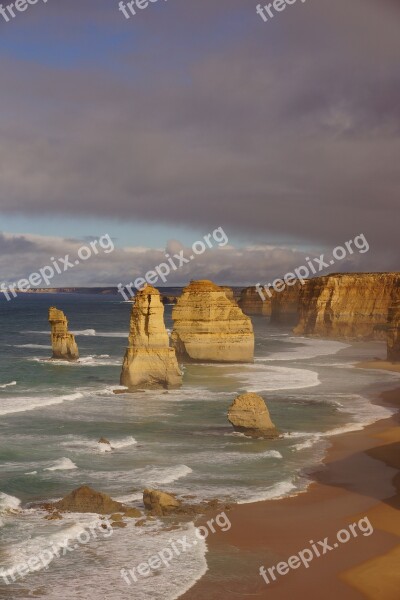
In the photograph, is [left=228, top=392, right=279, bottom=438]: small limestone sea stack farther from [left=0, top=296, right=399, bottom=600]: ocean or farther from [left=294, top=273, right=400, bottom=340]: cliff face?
[left=294, top=273, right=400, bottom=340]: cliff face

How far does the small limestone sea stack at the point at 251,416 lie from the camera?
34625 millimetres

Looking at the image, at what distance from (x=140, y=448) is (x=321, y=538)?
12.9m

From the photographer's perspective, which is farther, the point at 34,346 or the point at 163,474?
the point at 34,346

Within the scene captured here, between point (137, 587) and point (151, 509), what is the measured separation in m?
5.39

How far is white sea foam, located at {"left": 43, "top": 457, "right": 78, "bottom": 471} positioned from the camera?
28.9 m

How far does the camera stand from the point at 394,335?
229 ft

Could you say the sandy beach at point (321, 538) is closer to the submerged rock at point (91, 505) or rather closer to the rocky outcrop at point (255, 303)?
the submerged rock at point (91, 505)

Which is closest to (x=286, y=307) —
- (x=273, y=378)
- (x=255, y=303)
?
(x=255, y=303)

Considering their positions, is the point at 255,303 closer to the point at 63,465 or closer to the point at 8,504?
the point at 63,465

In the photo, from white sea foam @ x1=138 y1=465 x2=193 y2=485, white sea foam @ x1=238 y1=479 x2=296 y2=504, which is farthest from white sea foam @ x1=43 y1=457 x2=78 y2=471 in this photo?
white sea foam @ x1=238 y1=479 x2=296 y2=504

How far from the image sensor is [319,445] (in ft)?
112

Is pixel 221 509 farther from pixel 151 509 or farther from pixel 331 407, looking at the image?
pixel 331 407

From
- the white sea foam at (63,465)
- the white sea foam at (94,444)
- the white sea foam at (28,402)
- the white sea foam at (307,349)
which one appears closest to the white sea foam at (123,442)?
the white sea foam at (94,444)

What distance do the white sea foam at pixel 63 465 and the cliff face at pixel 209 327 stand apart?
34202 millimetres
